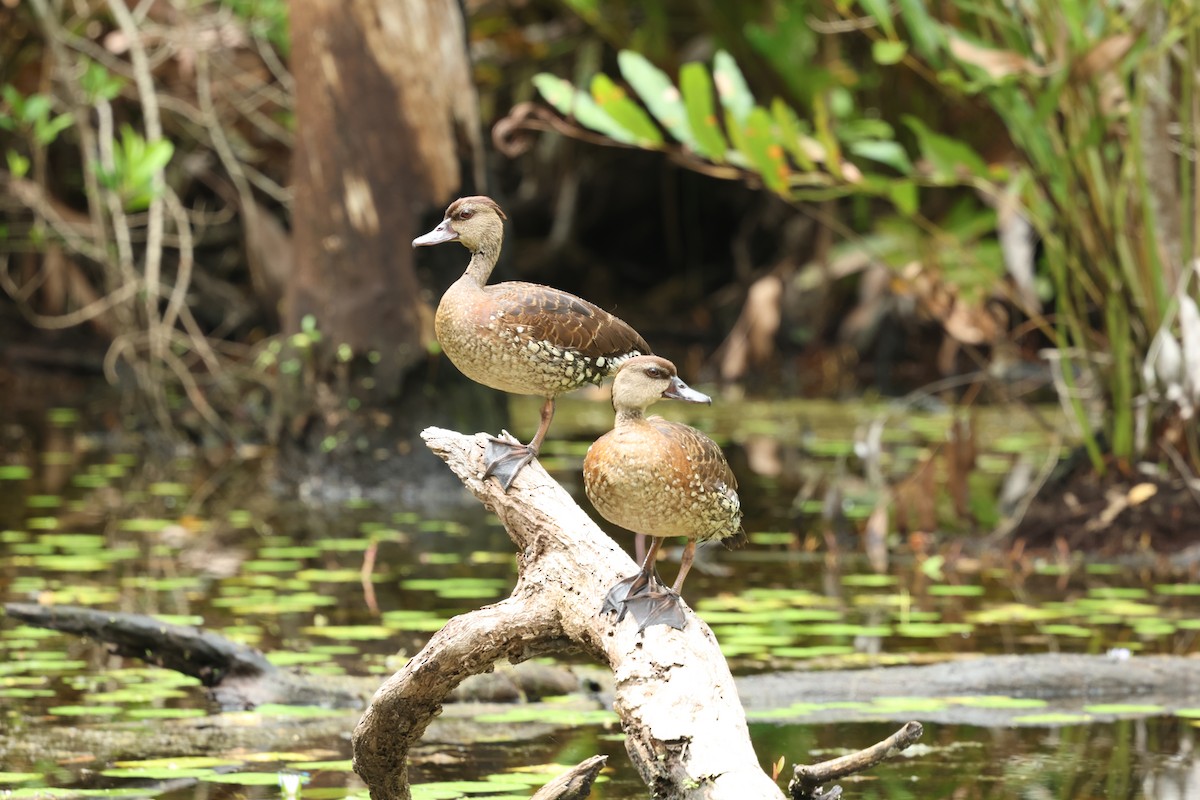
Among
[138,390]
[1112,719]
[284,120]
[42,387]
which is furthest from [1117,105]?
[42,387]

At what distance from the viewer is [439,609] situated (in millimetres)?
6062

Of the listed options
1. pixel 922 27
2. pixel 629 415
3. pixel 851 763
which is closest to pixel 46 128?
pixel 922 27

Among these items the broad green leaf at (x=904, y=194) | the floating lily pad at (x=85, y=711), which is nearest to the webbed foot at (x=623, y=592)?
the floating lily pad at (x=85, y=711)

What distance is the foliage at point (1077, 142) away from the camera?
6758mm

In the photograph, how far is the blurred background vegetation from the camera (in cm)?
698

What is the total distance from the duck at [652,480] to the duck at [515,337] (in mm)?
269

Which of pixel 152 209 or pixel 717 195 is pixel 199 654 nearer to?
pixel 152 209

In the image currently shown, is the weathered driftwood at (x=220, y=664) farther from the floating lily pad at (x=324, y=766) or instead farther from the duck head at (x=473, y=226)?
the duck head at (x=473, y=226)

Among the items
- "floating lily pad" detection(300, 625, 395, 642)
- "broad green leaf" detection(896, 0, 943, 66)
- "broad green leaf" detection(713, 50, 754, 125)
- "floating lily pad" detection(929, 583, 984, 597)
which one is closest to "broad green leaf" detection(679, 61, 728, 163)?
"broad green leaf" detection(713, 50, 754, 125)

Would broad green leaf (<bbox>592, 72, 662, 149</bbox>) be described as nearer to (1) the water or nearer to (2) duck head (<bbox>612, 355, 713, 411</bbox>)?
(1) the water

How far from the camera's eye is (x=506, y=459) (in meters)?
3.71

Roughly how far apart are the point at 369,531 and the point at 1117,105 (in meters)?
3.65

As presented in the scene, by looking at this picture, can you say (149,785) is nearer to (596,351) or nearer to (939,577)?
(596,351)

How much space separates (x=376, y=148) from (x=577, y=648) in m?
5.52
